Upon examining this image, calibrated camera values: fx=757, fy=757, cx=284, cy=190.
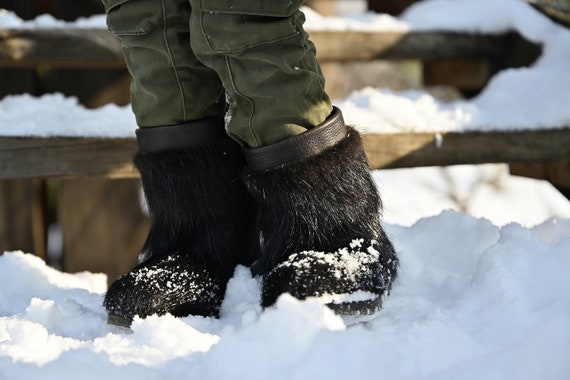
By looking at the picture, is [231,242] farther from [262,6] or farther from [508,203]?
[508,203]

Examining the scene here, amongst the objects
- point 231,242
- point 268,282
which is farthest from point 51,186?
point 268,282

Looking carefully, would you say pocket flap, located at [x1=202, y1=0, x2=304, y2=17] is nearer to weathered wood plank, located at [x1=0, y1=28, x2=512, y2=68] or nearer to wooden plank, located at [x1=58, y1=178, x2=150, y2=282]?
weathered wood plank, located at [x1=0, y1=28, x2=512, y2=68]

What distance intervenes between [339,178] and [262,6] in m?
0.27

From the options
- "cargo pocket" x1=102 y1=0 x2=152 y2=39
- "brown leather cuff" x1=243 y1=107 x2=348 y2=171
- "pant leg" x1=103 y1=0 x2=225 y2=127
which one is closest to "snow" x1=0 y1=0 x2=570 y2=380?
"brown leather cuff" x1=243 y1=107 x2=348 y2=171

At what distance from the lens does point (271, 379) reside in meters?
0.85

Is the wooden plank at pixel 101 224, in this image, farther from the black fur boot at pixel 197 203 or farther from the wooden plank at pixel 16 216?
the black fur boot at pixel 197 203

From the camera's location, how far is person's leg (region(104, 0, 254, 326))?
1.19 metres

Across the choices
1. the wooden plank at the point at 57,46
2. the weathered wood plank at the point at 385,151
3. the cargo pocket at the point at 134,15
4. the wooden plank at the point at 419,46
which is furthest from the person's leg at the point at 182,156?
the wooden plank at the point at 419,46

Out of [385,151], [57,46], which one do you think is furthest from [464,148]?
[57,46]

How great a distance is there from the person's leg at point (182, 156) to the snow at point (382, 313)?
0.07 m

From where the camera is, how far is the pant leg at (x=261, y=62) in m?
1.08

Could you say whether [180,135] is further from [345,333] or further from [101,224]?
[101,224]

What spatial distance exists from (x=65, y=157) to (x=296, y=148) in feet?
2.32

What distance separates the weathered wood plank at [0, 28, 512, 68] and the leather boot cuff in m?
0.86
